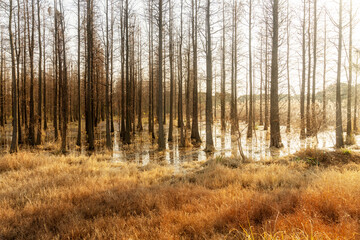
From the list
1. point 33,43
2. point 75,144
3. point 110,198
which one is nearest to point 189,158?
point 110,198

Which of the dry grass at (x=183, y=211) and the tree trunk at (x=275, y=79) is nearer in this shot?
the dry grass at (x=183, y=211)

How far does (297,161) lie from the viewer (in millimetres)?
7711

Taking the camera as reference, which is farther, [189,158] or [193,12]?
[193,12]

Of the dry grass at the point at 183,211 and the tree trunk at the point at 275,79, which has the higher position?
the tree trunk at the point at 275,79

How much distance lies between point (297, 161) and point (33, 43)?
1796 cm

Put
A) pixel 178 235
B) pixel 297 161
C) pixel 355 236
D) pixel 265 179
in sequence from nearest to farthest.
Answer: pixel 355 236 < pixel 178 235 < pixel 265 179 < pixel 297 161

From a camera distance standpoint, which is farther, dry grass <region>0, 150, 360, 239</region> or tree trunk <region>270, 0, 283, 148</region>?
tree trunk <region>270, 0, 283, 148</region>

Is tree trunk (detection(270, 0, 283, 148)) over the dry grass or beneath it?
over

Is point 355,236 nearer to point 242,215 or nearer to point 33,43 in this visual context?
point 242,215

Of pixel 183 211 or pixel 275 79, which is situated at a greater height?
pixel 275 79

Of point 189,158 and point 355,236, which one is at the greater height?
point 355,236

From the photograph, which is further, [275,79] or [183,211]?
[275,79]

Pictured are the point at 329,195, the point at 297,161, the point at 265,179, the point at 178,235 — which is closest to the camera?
the point at 178,235

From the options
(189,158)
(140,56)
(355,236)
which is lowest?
(189,158)
